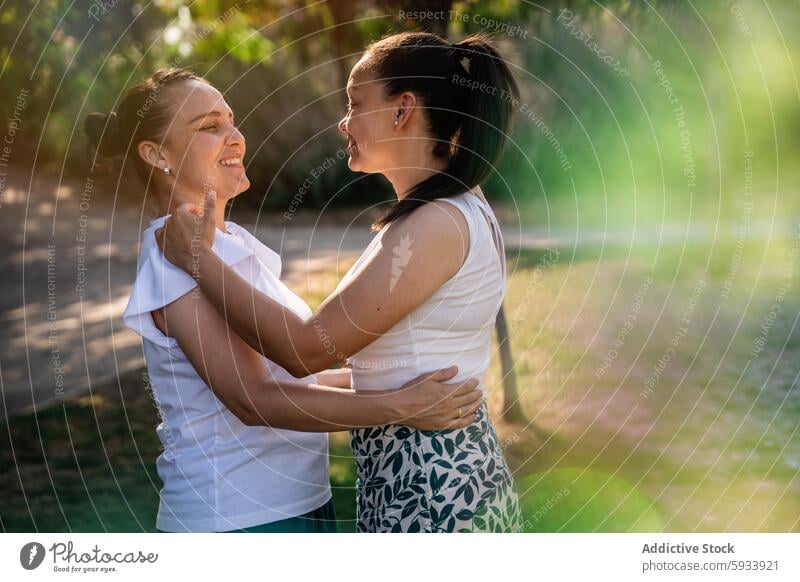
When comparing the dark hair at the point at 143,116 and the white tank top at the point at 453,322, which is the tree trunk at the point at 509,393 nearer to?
the white tank top at the point at 453,322

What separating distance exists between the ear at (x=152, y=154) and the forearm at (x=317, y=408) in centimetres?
61

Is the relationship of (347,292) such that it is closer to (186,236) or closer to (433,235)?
(433,235)

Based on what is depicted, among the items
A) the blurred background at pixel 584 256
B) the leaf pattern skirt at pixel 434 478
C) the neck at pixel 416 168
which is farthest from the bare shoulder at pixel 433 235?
the blurred background at pixel 584 256

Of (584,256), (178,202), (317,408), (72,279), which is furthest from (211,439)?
(72,279)

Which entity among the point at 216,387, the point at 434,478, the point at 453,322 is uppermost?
the point at 453,322

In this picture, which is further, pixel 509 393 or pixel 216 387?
pixel 509 393

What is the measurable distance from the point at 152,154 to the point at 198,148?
0.39 ft

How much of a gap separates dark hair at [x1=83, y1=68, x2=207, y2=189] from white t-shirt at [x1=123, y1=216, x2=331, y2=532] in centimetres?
21

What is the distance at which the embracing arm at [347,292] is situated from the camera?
2146 millimetres

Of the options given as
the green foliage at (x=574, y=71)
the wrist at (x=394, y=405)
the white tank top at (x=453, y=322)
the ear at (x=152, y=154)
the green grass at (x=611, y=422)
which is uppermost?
the green foliage at (x=574, y=71)

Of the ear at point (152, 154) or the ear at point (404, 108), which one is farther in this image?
the ear at point (152, 154)

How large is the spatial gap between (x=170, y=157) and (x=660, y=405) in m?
3.04

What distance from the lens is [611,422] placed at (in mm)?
4762

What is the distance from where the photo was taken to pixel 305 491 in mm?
2383
